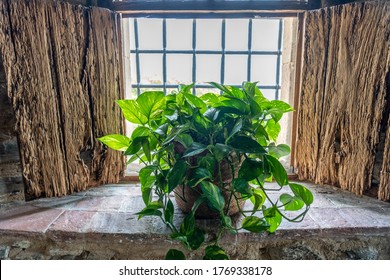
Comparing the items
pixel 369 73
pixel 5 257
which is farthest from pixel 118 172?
pixel 369 73

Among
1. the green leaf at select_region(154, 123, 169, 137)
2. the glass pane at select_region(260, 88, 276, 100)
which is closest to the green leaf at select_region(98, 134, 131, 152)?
the green leaf at select_region(154, 123, 169, 137)

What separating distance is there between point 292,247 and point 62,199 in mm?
747

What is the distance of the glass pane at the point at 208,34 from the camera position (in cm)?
104

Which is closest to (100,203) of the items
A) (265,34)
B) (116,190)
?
(116,190)

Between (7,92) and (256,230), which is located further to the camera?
(7,92)

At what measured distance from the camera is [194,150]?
609 mm

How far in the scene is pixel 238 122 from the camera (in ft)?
2.08

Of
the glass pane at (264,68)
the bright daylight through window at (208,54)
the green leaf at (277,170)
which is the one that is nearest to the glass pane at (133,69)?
the bright daylight through window at (208,54)

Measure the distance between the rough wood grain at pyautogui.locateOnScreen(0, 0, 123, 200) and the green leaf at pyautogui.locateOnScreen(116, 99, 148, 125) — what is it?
247 mm

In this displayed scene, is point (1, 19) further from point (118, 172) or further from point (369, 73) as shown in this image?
point (369, 73)

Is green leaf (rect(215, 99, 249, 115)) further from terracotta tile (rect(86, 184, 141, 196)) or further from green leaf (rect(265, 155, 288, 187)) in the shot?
terracotta tile (rect(86, 184, 141, 196))
